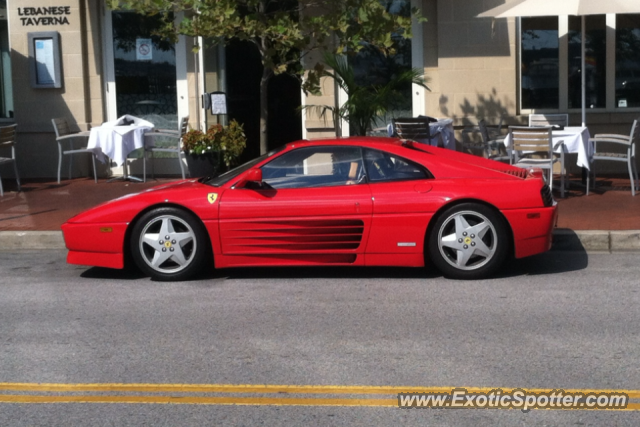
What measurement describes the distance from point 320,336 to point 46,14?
11.1 m

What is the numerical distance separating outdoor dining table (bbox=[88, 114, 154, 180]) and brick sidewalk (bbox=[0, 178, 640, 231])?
50 cm

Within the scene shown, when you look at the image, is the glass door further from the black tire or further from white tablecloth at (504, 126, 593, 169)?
the black tire

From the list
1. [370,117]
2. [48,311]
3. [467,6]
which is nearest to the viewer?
[48,311]

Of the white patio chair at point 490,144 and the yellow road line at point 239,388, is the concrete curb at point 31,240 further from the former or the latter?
the white patio chair at point 490,144

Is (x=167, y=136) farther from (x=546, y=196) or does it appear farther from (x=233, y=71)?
(x=546, y=196)

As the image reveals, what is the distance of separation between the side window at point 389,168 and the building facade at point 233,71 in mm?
7197

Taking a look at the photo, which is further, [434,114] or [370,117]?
[434,114]

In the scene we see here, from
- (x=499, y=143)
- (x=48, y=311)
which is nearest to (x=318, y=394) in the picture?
(x=48, y=311)

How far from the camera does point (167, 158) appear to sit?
51.8 feet

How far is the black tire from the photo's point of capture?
26.3ft

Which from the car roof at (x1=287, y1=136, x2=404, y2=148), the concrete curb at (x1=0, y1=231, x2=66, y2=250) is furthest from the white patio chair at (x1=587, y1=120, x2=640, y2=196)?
the concrete curb at (x1=0, y1=231, x2=66, y2=250)

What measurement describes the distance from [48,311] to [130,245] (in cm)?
122

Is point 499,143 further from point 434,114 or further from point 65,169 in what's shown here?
point 65,169

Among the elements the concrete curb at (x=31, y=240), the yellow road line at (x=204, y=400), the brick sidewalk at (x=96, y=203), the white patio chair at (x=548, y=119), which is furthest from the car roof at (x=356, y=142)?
the white patio chair at (x=548, y=119)
